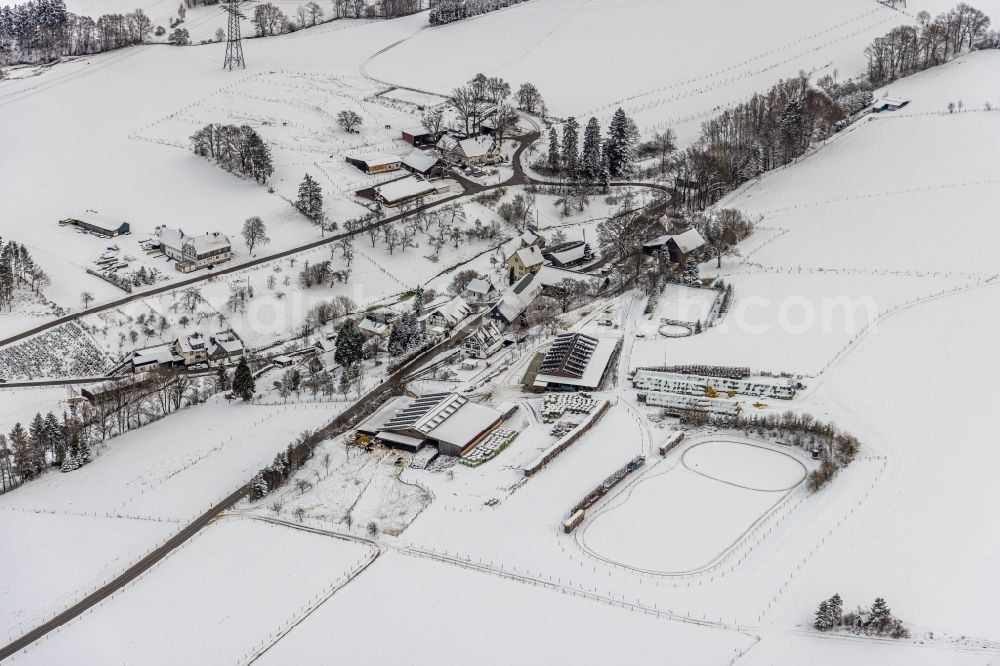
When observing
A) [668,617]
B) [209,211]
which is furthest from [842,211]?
[209,211]

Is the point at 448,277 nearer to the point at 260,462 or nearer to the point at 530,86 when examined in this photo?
the point at 260,462

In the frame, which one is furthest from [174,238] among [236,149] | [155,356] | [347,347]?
[347,347]

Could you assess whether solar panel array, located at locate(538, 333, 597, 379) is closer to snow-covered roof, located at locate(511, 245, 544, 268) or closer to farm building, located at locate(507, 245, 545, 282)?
farm building, located at locate(507, 245, 545, 282)

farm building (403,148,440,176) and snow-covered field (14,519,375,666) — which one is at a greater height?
farm building (403,148,440,176)

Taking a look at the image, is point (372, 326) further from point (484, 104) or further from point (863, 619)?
point (484, 104)

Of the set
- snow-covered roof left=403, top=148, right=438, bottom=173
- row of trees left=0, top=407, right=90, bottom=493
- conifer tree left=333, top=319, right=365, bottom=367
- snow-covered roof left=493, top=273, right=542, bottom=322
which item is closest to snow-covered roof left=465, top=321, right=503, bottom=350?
snow-covered roof left=493, top=273, right=542, bottom=322
